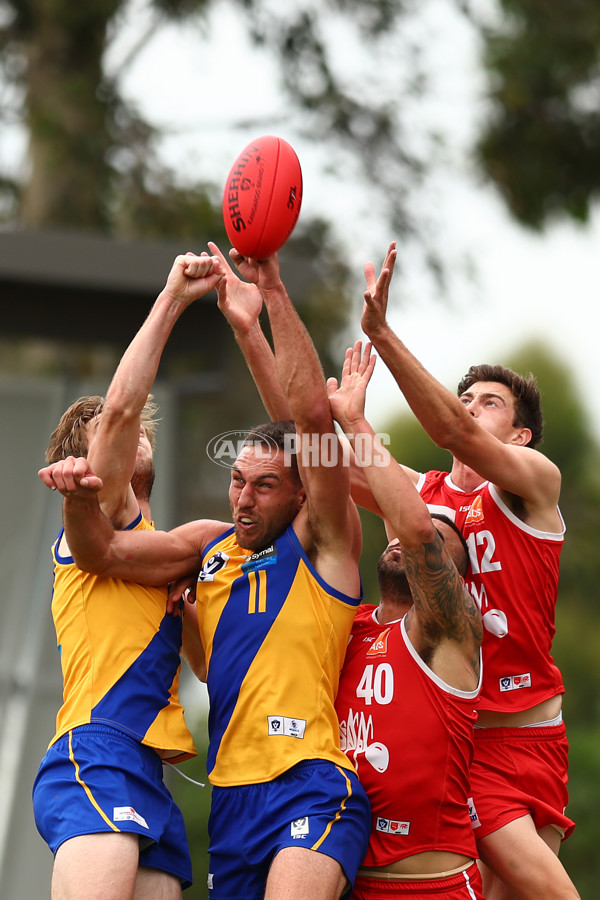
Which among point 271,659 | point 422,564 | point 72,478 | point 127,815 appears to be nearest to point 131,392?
point 72,478

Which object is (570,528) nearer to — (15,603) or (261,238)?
(15,603)

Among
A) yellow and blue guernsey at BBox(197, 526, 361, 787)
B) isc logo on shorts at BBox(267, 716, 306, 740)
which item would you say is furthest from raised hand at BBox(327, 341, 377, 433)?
isc logo on shorts at BBox(267, 716, 306, 740)

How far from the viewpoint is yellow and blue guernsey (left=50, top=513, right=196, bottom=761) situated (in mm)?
4168

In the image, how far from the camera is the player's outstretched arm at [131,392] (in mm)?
4137

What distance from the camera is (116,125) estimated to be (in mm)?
16297

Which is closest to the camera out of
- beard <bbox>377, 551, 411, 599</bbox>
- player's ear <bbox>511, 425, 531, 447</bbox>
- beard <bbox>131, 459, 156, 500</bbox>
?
beard <bbox>377, 551, 411, 599</bbox>

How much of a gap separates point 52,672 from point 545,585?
19.1 ft

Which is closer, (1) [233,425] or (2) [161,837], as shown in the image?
(2) [161,837]

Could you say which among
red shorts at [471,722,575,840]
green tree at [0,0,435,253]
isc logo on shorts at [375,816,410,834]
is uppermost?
green tree at [0,0,435,253]

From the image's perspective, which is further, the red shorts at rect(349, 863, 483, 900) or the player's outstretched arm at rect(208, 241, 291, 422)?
the player's outstretched arm at rect(208, 241, 291, 422)

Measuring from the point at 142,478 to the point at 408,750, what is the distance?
5.09ft

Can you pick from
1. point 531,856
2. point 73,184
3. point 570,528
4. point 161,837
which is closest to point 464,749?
point 531,856

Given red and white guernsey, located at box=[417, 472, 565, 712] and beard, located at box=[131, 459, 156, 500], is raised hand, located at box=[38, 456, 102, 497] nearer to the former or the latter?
beard, located at box=[131, 459, 156, 500]

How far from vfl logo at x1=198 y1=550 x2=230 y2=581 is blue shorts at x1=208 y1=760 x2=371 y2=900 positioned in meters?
0.82
